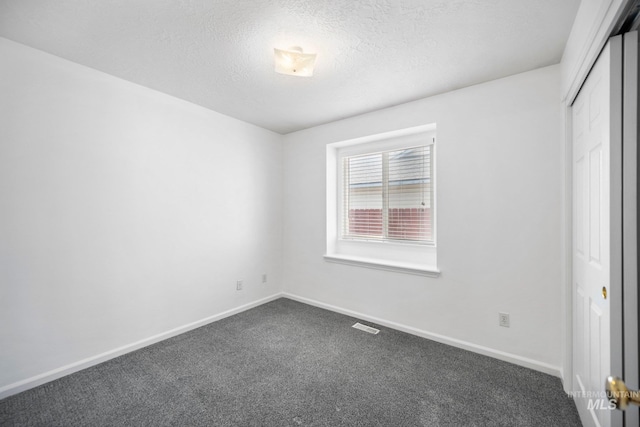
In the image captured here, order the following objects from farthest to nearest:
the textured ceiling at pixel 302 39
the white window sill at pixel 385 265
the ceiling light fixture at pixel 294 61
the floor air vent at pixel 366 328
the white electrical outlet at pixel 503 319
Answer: the floor air vent at pixel 366 328 < the white window sill at pixel 385 265 < the white electrical outlet at pixel 503 319 < the ceiling light fixture at pixel 294 61 < the textured ceiling at pixel 302 39

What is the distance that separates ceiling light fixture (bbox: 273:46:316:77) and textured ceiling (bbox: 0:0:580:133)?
0.07m

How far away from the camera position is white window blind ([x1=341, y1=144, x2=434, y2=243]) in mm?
3002

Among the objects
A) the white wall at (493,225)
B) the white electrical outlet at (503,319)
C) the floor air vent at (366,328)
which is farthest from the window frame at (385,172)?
the floor air vent at (366,328)

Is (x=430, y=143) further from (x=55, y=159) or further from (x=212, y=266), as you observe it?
(x=55, y=159)

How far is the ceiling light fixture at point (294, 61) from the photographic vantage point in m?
1.85

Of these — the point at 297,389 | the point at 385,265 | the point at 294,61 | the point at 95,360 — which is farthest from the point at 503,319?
the point at 95,360

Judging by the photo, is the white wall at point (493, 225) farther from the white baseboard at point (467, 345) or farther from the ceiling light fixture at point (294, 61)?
the ceiling light fixture at point (294, 61)

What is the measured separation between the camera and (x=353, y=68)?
2162mm

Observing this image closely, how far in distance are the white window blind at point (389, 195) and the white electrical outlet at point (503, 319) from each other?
0.92 metres

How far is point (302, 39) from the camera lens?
1.81 m

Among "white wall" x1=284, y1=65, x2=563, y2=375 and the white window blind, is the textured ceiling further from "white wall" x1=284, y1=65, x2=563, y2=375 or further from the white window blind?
the white window blind

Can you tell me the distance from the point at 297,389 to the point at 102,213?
2101 mm

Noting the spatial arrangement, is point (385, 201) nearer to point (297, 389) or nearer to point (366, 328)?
point (366, 328)

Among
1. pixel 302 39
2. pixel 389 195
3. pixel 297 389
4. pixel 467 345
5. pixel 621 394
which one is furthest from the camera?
pixel 389 195
